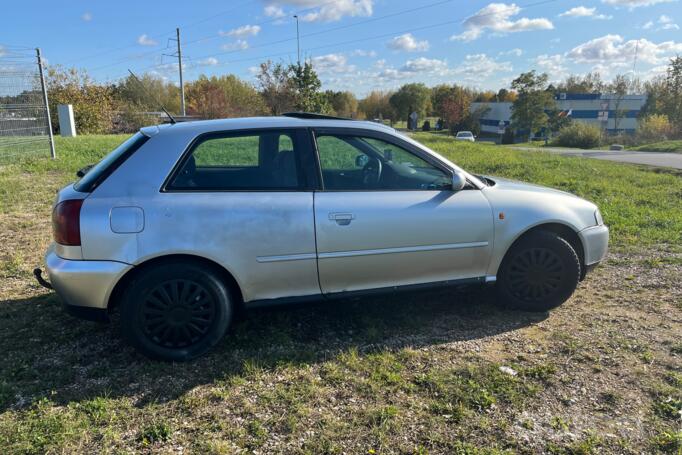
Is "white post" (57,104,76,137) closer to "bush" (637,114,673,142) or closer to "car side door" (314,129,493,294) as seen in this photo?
"car side door" (314,129,493,294)

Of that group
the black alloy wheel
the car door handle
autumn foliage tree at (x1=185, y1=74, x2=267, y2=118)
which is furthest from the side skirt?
autumn foliage tree at (x1=185, y1=74, x2=267, y2=118)

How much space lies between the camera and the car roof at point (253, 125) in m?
3.44

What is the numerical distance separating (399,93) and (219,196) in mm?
82461

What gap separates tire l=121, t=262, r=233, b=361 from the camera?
315cm

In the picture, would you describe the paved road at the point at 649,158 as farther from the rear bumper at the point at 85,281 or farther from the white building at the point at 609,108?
the white building at the point at 609,108

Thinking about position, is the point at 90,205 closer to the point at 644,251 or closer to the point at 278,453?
the point at 278,453

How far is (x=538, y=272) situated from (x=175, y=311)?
2916 mm

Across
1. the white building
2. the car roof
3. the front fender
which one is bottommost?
the front fender

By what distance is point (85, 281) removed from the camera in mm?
3086

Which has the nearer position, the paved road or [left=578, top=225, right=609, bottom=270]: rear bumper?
[left=578, top=225, right=609, bottom=270]: rear bumper

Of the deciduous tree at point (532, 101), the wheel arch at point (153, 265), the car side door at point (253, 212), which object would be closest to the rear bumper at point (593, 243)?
the car side door at point (253, 212)

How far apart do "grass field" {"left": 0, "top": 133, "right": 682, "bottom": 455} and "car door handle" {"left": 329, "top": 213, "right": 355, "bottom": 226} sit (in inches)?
36.4

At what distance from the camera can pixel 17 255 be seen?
541 cm

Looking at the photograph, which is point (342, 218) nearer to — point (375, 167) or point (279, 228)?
point (279, 228)
